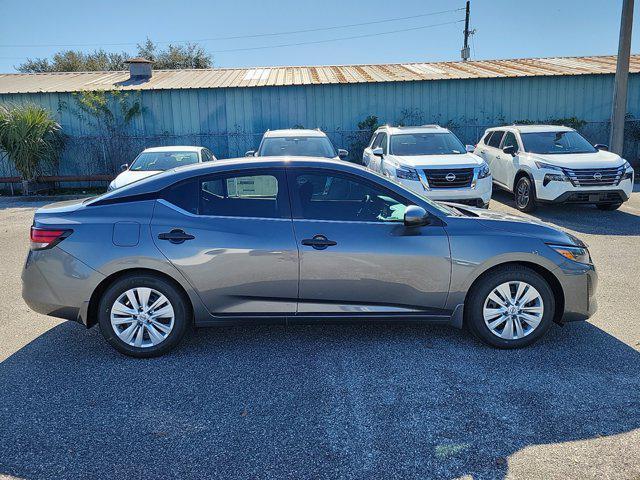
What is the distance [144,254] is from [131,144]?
14.2 metres

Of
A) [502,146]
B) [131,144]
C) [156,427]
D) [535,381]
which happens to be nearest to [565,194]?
[502,146]

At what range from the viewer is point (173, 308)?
4.28 metres

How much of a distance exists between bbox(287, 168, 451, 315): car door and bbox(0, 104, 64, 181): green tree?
559 inches

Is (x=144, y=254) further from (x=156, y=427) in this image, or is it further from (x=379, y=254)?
(x=379, y=254)

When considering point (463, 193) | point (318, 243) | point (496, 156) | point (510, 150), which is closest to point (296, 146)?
point (463, 193)

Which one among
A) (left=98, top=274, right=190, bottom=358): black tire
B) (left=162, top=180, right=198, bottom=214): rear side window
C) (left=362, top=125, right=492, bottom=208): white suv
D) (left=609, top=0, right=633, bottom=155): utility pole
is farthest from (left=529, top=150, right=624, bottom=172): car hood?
(left=98, top=274, right=190, bottom=358): black tire

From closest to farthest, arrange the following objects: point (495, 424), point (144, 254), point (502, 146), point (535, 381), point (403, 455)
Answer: point (403, 455) → point (495, 424) → point (535, 381) → point (144, 254) → point (502, 146)

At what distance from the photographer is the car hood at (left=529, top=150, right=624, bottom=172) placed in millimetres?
10383

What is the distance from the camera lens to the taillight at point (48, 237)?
421 centimetres

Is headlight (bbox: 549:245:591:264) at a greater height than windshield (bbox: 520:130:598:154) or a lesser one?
lesser

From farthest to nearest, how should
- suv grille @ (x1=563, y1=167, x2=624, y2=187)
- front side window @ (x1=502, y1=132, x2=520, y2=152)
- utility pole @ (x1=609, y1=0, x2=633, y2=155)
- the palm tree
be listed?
1. the palm tree
2. utility pole @ (x1=609, y1=0, x2=633, y2=155)
3. front side window @ (x1=502, y1=132, x2=520, y2=152)
4. suv grille @ (x1=563, y1=167, x2=624, y2=187)

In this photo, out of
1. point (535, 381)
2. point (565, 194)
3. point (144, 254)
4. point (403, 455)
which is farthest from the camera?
point (565, 194)

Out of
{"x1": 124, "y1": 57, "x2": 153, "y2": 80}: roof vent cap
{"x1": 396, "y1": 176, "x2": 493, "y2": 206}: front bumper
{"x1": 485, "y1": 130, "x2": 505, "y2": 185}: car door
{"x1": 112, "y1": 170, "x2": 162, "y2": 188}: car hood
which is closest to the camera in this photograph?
{"x1": 396, "y1": 176, "x2": 493, "y2": 206}: front bumper

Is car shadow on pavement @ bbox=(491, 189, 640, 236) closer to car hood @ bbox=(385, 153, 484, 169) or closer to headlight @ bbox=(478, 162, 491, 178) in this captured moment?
headlight @ bbox=(478, 162, 491, 178)
